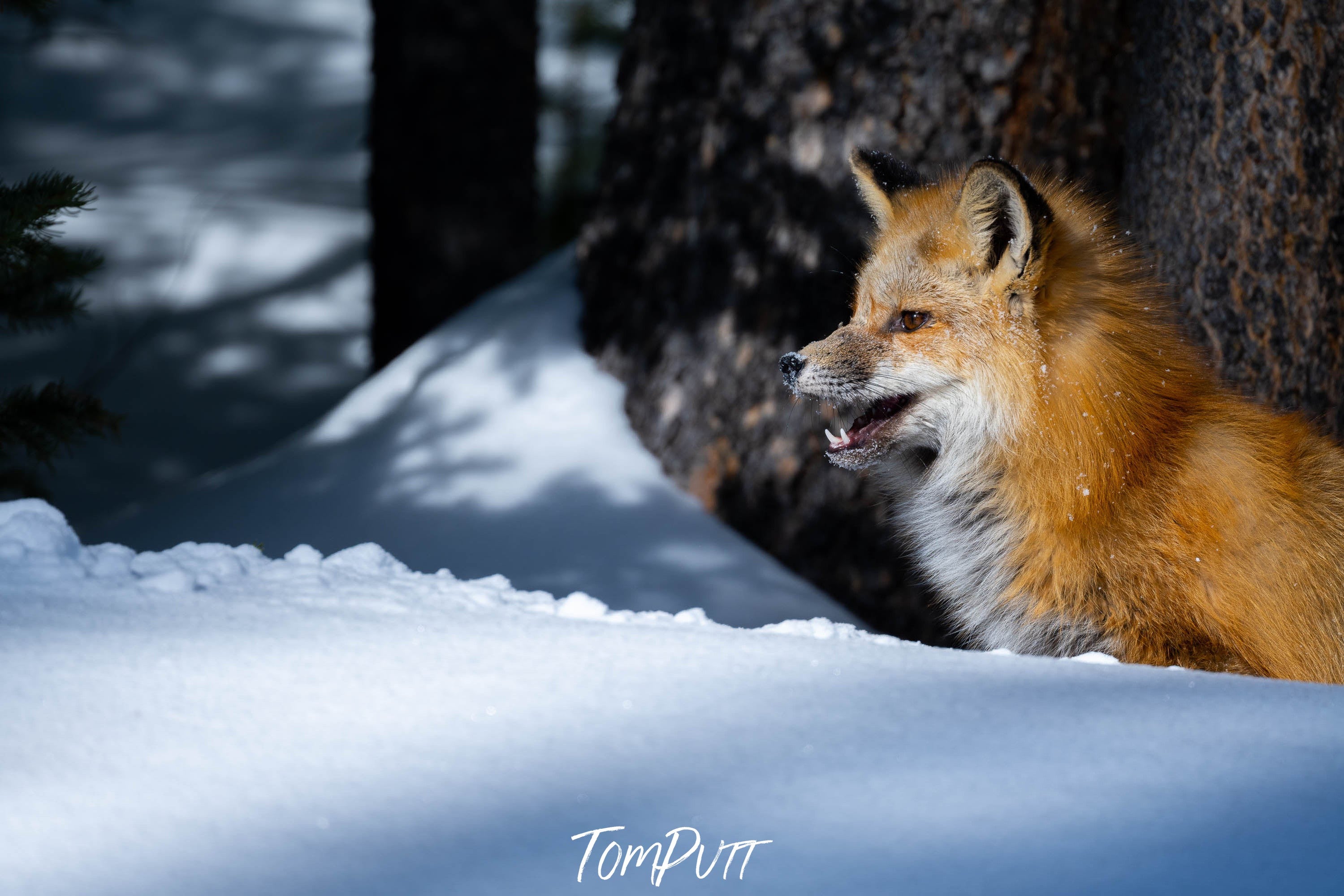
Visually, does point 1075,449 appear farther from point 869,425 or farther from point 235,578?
point 235,578

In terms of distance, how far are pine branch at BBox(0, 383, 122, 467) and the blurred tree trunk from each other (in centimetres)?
256

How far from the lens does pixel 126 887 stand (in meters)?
1.00

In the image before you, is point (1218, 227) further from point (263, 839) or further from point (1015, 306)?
point (263, 839)

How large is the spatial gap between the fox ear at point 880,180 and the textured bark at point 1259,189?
965 mm

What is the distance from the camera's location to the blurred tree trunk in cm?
495

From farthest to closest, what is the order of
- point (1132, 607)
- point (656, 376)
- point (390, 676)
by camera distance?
point (656, 376)
point (1132, 607)
point (390, 676)

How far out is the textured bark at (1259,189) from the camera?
298 centimetres

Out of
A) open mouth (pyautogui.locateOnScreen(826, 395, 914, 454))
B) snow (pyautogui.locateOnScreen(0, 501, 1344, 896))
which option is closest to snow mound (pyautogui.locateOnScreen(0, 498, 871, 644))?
snow (pyautogui.locateOnScreen(0, 501, 1344, 896))

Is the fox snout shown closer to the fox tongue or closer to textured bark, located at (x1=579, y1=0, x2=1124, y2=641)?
the fox tongue

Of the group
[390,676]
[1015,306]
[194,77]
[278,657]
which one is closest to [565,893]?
[390,676]

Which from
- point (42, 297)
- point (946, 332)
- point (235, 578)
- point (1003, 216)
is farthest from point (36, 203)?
point (1003, 216)

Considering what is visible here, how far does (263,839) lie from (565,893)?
33 cm

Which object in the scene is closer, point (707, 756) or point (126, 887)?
point (126, 887)

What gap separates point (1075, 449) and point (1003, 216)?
21.9 inches
